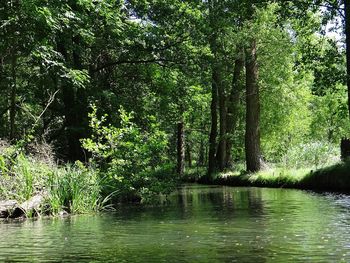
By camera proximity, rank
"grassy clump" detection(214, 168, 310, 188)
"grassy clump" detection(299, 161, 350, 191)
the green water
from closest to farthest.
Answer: the green water
"grassy clump" detection(299, 161, 350, 191)
"grassy clump" detection(214, 168, 310, 188)

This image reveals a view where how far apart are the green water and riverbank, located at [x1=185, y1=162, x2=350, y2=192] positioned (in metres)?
5.87

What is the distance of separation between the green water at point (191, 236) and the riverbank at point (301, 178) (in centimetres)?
587

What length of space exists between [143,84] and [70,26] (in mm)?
6396

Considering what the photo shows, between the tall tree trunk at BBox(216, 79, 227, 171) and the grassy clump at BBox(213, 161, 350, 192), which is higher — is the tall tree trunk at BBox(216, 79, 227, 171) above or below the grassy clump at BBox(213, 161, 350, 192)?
above

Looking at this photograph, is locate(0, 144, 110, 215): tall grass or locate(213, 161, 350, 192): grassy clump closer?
locate(0, 144, 110, 215): tall grass

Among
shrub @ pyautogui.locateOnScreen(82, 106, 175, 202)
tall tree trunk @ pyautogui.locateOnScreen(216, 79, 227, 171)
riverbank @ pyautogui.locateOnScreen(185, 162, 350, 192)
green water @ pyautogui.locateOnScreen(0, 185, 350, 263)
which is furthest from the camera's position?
tall tree trunk @ pyautogui.locateOnScreen(216, 79, 227, 171)

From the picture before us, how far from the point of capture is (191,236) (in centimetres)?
911

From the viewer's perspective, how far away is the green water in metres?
7.34

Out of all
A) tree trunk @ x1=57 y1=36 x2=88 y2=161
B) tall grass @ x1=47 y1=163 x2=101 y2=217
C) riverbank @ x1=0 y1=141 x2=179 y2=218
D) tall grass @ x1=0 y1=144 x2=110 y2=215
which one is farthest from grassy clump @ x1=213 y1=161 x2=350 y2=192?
tall grass @ x1=47 y1=163 x2=101 y2=217

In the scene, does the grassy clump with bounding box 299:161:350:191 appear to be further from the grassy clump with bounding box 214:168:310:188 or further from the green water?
the green water

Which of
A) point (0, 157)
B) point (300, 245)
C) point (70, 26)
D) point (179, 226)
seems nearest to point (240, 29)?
point (70, 26)

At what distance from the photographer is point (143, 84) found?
79.3ft

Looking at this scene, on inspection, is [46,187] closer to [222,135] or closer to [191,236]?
[191,236]

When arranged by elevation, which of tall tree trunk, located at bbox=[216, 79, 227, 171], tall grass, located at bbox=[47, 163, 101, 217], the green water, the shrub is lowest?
the green water
